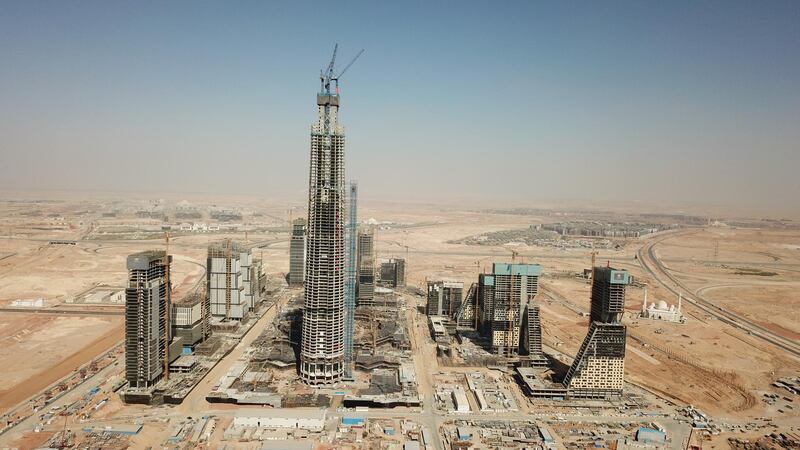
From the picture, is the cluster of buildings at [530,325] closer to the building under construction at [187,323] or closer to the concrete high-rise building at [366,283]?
the concrete high-rise building at [366,283]

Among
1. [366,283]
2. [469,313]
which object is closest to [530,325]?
[469,313]

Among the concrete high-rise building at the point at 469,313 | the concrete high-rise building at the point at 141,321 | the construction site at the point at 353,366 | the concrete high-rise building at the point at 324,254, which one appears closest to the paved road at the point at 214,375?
the construction site at the point at 353,366

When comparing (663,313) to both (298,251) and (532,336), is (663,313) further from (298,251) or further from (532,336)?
(298,251)

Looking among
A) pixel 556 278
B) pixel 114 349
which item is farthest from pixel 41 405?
pixel 556 278

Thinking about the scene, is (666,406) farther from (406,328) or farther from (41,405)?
(41,405)

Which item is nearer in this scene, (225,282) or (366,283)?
(225,282)
